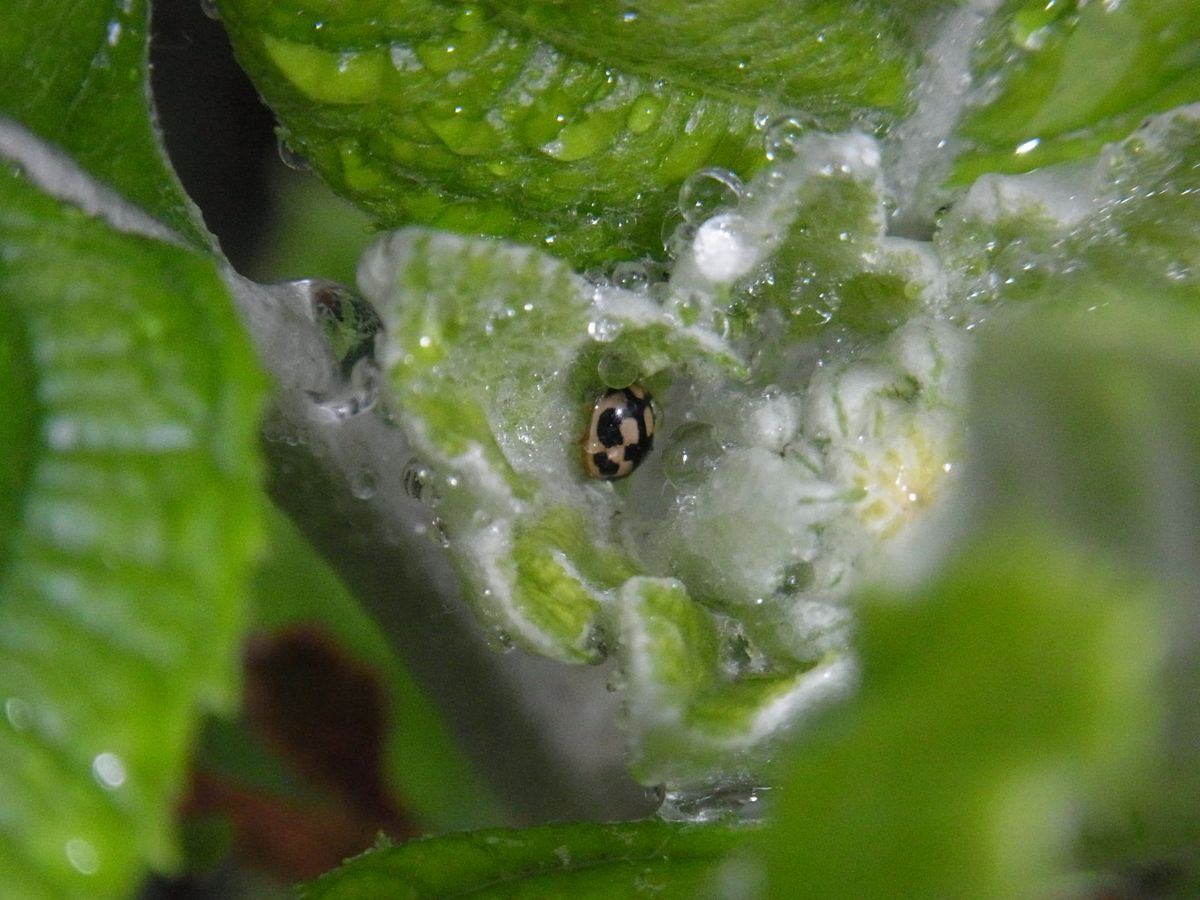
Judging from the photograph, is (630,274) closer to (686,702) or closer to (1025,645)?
(686,702)

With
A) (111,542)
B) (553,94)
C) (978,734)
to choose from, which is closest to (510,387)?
(553,94)

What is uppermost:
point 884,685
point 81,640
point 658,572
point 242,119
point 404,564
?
point 242,119

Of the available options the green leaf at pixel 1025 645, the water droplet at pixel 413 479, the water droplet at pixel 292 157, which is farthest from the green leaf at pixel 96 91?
the green leaf at pixel 1025 645

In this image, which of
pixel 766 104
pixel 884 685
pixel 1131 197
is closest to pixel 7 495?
pixel 884 685

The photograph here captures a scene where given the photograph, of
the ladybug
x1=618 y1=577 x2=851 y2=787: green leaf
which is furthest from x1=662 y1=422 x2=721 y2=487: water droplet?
x1=618 y1=577 x2=851 y2=787: green leaf

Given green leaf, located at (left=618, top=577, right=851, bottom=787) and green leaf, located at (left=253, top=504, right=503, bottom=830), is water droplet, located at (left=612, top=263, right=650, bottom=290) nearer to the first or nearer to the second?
green leaf, located at (left=618, top=577, right=851, bottom=787)

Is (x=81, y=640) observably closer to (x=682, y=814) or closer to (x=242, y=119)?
(x=682, y=814)
